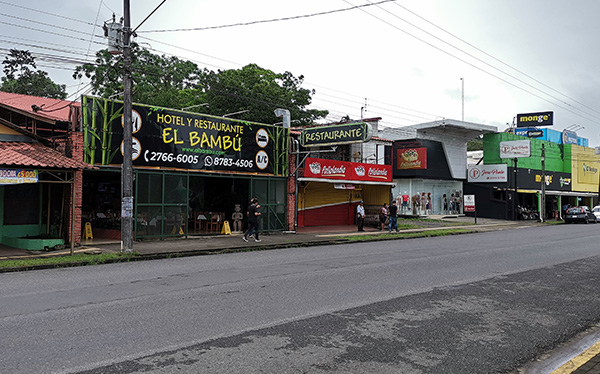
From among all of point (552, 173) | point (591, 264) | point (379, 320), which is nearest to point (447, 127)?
point (552, 173)

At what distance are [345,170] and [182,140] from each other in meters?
10.4

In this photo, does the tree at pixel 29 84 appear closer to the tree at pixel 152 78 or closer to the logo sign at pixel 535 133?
the tree at pixel 152 78

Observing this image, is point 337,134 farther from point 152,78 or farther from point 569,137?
point 569,137

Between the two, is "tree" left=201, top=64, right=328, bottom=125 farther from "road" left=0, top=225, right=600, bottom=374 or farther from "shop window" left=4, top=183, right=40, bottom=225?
"road" left=0, top=225, right=600, bottom=374

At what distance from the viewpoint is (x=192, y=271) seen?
12109mm

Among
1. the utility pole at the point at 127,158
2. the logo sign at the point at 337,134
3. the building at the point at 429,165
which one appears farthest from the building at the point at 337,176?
the utility pole at the point at 127,158

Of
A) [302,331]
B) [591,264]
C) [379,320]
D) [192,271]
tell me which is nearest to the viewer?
[302,331]

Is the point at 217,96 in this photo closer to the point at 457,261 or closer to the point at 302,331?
the point at 457,261

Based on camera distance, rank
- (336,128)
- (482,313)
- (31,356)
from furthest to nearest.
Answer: (336,128), (482,313), (31,356)

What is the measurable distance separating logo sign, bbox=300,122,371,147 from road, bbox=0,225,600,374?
959 cm

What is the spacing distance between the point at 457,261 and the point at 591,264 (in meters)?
3.55

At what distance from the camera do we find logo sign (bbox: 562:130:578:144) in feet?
169

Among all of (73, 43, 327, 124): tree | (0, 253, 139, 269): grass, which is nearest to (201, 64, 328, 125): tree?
(73, 43, 327, 124): tree

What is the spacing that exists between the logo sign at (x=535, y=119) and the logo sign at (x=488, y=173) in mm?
15886
